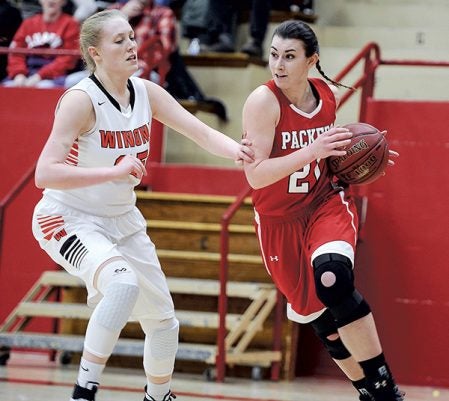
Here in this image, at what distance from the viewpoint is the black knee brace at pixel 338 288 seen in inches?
198

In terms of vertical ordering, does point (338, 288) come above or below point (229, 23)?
below

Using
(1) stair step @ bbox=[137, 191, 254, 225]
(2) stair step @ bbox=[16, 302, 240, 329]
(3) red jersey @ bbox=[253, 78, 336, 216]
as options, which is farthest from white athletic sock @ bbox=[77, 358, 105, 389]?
(1) stair step @ bbox=[137, 191, 254, 225]

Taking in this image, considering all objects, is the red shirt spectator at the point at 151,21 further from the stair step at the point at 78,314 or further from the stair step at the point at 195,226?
the stair step at the point at 78,314

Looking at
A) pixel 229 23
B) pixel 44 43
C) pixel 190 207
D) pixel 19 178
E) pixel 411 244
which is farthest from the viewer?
pixel 229 23

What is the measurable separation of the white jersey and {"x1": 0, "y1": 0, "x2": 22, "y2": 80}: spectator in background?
15.9 feet

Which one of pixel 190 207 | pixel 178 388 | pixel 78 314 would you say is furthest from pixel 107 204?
pixel 190 207

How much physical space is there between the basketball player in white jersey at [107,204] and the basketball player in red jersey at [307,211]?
218 millimetres

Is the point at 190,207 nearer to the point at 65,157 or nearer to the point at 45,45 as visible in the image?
the point at 45,45

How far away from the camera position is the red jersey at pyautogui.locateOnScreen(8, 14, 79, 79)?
30.4 feet

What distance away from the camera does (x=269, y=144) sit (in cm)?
526

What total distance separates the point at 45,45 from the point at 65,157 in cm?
474

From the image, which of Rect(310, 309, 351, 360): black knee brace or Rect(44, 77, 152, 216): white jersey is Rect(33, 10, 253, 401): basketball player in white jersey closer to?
Rect(44, 77, 152, 216): white jersey

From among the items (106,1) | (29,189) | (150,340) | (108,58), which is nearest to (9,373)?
(29,189)

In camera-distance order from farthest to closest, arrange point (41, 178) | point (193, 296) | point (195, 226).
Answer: point (195, 226) < point (193, 296) < point (41, 178)
